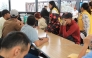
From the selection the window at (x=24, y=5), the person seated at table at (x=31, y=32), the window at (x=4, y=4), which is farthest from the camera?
the window at (x=24, y=5)

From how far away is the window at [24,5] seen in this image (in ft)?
28.5

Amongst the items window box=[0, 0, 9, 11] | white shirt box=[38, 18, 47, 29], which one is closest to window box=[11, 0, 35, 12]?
window box=[0, 0, 9, 11]

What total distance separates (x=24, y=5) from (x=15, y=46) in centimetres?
767

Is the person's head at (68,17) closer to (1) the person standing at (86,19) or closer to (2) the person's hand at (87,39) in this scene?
(1) the person standing at (86,19)

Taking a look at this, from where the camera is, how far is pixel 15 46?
1.39 m

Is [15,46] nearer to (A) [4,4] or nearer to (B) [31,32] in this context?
(B) [31,32]

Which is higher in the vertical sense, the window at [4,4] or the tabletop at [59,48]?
the window at [4,4]

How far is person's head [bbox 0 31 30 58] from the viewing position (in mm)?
1364

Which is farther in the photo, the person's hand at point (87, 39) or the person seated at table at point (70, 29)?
the person seated at table at point (70, 29)

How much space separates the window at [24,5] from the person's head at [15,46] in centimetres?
734

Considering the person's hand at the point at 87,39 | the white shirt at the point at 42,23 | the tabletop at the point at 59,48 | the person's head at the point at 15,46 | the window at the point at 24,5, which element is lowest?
the tabletop at the point at 59,48

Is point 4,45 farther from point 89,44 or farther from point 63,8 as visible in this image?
point 63,8

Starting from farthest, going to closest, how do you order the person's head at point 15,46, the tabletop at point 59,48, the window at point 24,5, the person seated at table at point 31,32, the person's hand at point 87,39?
the window at point 24,5, the person seated at table at point 31,32, the tabletop at point 59,48, the person's hand at point 87,39, the person's head at point 15,46

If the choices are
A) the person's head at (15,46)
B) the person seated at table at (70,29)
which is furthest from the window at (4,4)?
the person's head at (15,46)
